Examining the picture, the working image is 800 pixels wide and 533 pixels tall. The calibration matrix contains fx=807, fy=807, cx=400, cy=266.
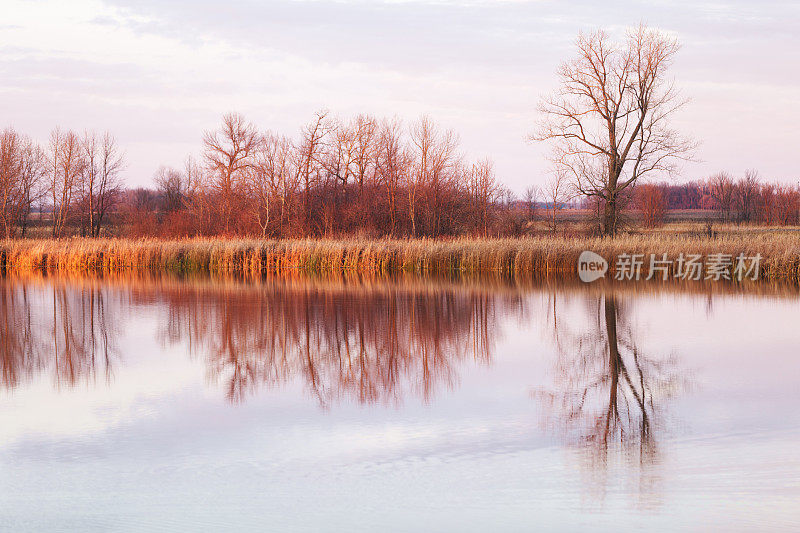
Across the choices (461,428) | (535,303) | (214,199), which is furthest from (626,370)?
(214,199)

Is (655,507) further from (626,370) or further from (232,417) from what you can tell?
(626,370)

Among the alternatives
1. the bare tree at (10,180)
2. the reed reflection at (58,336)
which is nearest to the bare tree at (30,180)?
the bare tree at (10,180)

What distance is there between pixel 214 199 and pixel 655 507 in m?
40.2

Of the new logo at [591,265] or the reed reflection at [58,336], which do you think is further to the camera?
the new logo at [591,265]

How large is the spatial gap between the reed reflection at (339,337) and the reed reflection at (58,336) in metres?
1.07

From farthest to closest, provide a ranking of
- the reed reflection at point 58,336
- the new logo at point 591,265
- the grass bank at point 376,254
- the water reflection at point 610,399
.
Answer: the new logo at point 591,265 < the grass bank at point 376,254 < the reed reflection at point 58,336 < the water reflection at point 610,399

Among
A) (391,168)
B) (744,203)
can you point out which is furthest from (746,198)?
(391,168)

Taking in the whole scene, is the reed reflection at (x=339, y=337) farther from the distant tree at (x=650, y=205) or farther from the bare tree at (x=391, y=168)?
the distant tree at (x=650, y=205)

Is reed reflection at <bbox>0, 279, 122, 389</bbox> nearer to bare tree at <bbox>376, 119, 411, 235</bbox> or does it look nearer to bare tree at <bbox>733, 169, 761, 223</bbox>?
bare tree at <bbox>376, 119, 411, 235</bbox>

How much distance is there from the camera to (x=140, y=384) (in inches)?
320

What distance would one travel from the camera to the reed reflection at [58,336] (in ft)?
29.2

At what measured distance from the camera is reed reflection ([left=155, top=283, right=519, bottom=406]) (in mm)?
8273

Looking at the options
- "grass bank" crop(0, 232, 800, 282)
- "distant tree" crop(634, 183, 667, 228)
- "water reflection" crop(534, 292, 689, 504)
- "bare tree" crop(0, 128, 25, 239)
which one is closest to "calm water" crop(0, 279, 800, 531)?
"water reflection" crop(534, 292, 689, 504)

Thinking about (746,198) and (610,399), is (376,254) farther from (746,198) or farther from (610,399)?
(746,198)
